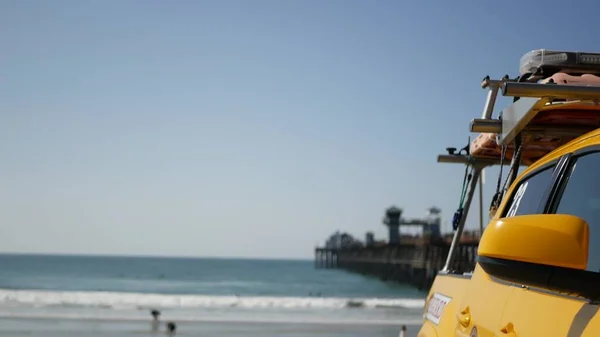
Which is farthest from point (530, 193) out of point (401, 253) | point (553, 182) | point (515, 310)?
point (401, 253)

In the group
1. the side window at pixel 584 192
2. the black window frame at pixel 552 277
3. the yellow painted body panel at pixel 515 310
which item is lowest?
the yellow painted body panel at pixel 515 310

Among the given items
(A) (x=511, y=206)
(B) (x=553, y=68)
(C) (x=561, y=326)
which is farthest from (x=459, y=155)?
(C) (x=561, y=326)

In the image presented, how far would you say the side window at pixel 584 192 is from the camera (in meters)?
2.03

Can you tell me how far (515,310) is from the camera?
2.12 meters

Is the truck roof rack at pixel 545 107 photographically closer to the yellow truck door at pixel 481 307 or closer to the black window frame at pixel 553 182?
the black window frame at pixel 553 182

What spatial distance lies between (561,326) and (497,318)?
531 millimetres

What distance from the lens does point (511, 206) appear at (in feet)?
9.17

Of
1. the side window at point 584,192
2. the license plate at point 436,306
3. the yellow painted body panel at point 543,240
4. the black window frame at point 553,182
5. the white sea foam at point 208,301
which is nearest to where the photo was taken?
the yellow painted body panel at point 543,240

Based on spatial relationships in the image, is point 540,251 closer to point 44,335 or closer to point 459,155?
point 459,155

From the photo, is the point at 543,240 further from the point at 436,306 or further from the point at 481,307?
the point at 436,306

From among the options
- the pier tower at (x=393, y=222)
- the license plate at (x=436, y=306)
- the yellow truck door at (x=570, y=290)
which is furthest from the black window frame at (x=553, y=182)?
the pier tower at (x=393, y=222)

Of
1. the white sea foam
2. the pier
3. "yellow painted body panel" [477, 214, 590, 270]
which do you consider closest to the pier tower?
the pier

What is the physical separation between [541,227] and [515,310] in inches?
26.1

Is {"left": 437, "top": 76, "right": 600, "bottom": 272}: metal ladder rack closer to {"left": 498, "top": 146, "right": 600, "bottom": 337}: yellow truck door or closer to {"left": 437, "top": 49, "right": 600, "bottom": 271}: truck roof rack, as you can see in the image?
{"left": 437, "top": 49, "right": 600, "bottom": 271}: truck roof rack
